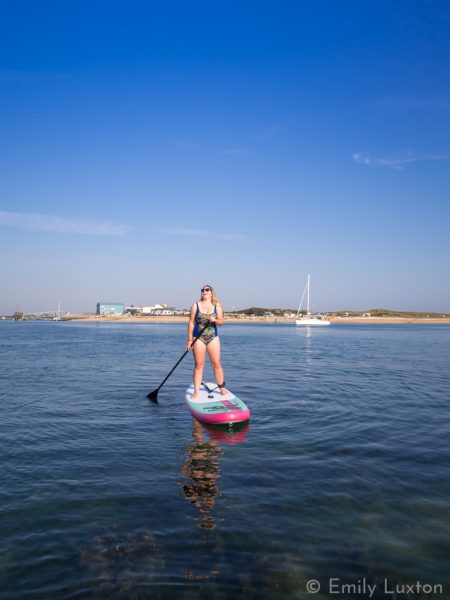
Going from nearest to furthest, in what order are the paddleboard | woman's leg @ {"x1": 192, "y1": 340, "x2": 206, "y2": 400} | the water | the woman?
the water
the paddleboard
the woman
woman's leg @ {"x1": 192, "y1": 340, "x2": 206, "y2": 400}

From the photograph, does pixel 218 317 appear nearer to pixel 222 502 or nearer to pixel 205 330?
pixel 205 330

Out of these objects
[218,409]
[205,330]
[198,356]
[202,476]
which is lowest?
[202,476]

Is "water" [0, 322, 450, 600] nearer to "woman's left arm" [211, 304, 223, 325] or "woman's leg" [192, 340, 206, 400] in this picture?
"woman's leg" [192, 340, 206, 400]

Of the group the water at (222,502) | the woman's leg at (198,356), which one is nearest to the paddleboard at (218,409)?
the water at (222,502)

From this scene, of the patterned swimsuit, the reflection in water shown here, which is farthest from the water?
the patterned swimsuit

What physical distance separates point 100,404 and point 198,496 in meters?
8.25

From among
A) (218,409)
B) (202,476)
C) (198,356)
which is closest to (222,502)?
(202,476)

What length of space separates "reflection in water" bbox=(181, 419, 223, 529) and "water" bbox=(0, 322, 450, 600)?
0.04 meters

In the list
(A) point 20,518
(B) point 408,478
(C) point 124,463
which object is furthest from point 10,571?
(B) point 408,478

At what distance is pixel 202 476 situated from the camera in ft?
24.3

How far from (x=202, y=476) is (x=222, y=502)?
3.82ft

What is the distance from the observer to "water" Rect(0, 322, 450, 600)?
4570 mm

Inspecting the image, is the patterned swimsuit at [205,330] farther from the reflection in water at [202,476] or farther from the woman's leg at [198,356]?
the reflection in water at [202,476]

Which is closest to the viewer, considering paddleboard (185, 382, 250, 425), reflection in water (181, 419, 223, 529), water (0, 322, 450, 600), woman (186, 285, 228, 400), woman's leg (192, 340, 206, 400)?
water (0, 322, 450, 600)
